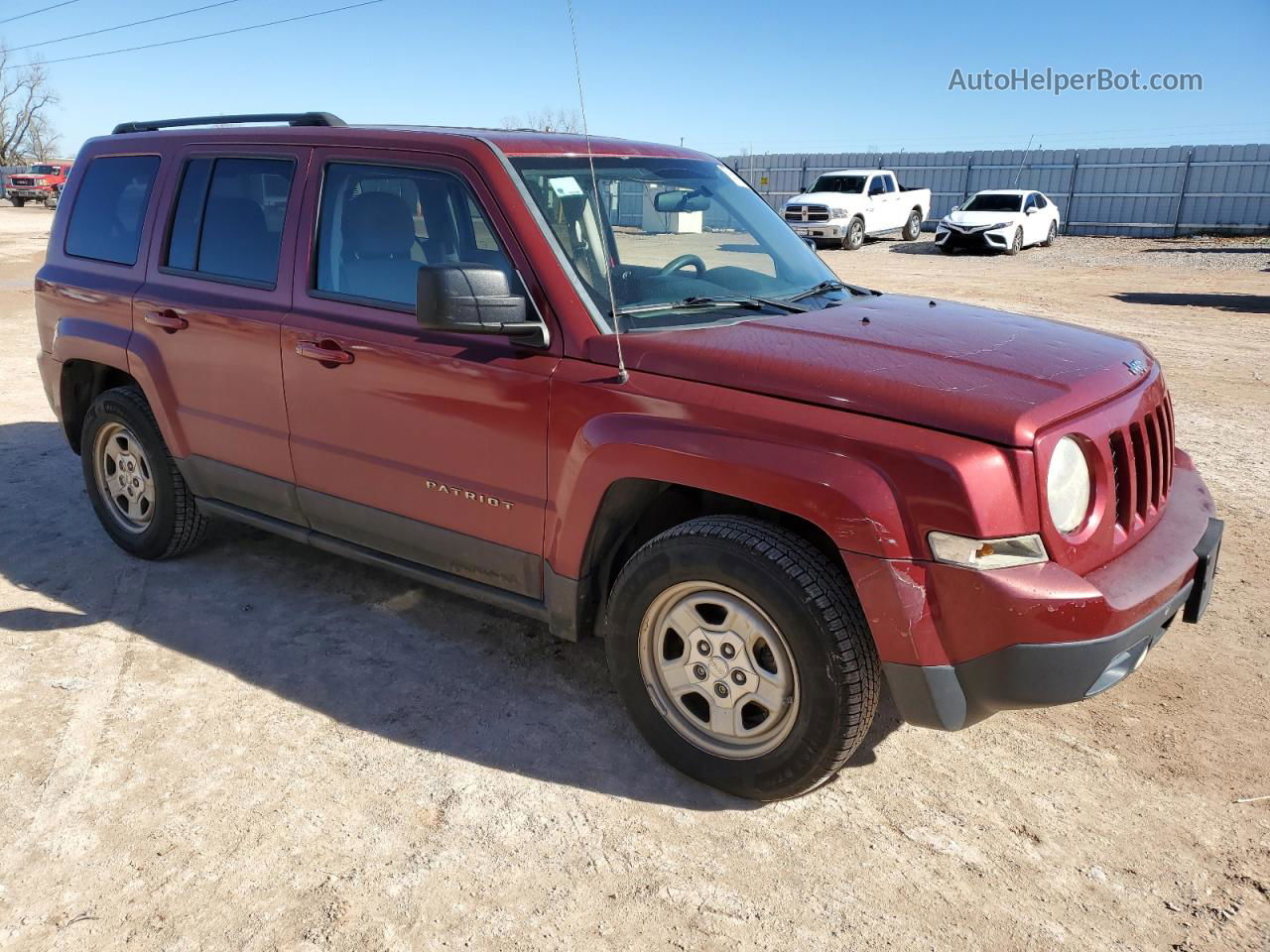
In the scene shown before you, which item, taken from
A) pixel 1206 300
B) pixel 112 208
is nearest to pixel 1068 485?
pixel 112 208

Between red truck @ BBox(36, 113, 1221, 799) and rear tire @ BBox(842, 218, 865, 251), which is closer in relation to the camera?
red truck @ BBox(36, 113, 1221, 799)

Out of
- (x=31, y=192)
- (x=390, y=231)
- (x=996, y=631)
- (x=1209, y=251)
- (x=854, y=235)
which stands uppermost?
(x=390, y=231)

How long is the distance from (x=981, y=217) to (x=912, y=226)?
3.83 m

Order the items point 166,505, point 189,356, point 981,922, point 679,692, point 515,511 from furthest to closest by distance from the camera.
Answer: point 166,505, point 189,356, point 515,511, point 679,692, point 981,922

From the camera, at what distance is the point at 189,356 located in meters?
4.29

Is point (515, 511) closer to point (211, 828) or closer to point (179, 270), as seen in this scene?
point (211, 828)

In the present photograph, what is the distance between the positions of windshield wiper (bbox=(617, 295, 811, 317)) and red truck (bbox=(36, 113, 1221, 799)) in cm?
1

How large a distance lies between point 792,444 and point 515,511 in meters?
1.08

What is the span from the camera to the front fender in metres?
2.61

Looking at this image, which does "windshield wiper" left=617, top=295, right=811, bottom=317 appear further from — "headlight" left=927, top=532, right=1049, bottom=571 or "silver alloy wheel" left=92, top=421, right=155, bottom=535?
"silver alloy wheel" left=92, top=421, right=155, bottom=535

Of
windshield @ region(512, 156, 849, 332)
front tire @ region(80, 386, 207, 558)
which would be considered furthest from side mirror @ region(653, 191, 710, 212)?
front tire @ region(80, 386, 207, 558)

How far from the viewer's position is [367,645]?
13.3ft

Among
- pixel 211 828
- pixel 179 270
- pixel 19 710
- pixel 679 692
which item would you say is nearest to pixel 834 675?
pixel 679 692

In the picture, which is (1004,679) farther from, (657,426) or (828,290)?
(828,290)
